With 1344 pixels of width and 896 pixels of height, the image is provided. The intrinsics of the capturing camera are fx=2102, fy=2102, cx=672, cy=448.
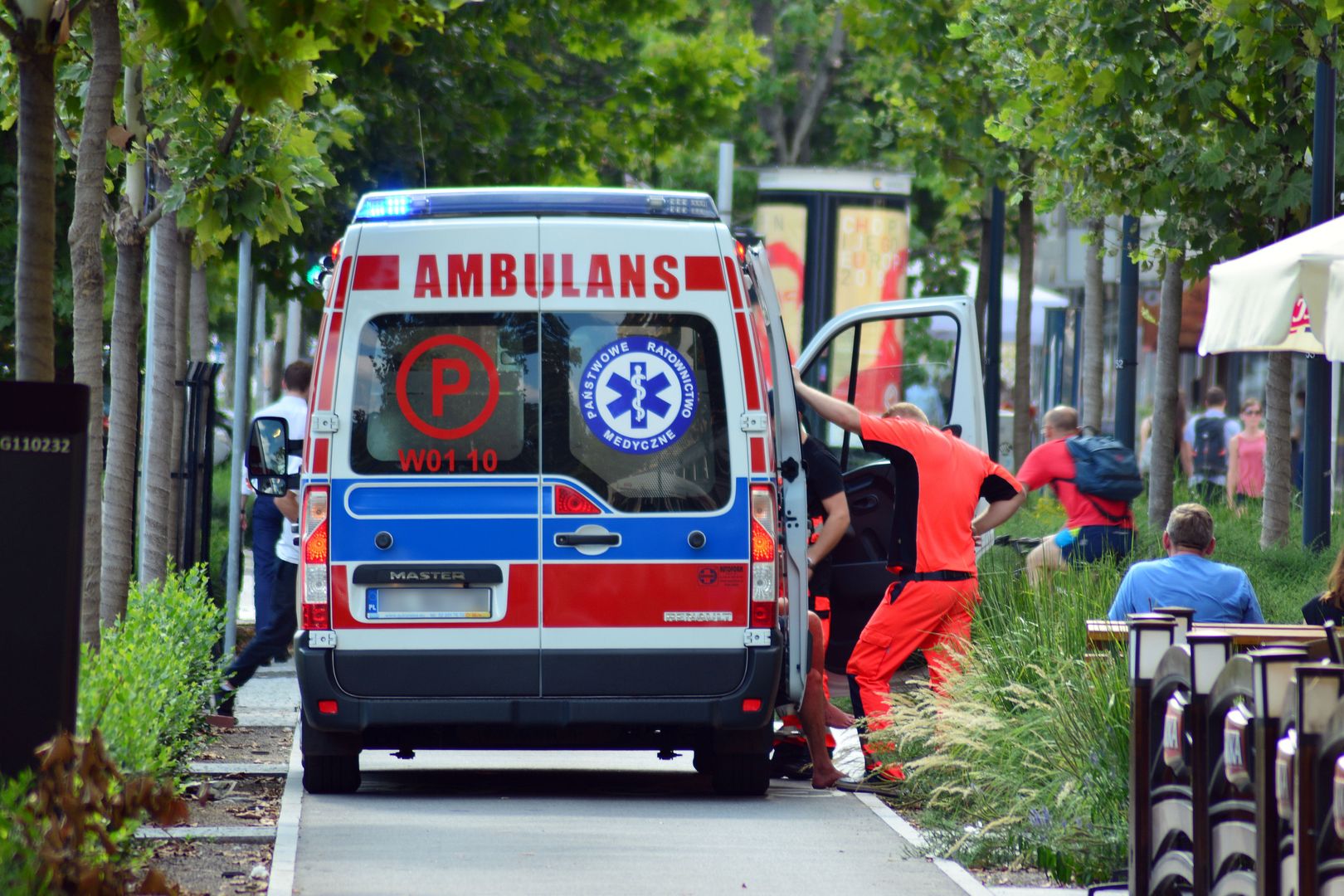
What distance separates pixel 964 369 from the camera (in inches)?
450

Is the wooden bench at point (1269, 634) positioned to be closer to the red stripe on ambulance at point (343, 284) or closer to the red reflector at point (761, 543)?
the red reflector at point (761, 543)

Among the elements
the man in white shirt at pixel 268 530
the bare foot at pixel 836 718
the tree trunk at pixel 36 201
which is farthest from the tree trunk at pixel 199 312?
the tree trunk at pixel 36 201

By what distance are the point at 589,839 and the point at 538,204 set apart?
8.31 ft

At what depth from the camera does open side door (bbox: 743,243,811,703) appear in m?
8.76

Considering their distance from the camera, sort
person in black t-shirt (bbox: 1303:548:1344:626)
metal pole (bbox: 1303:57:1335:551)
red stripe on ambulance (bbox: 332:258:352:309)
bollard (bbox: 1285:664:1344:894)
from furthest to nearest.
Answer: metal pole (bbox: 1303:57:1335:551)
red stripe on ambulance (bbox: 332:258:352:309)
person in black t-shirt (bbox: 1303:548:1344:626)
bollard (bbox: 1285:664:1344:894)

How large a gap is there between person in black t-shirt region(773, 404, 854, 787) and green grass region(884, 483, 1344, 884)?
338 mm

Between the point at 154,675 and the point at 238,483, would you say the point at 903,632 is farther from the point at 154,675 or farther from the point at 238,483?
the point at 238,483

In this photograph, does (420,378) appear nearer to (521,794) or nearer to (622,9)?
(521,794)

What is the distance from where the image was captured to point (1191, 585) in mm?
8531

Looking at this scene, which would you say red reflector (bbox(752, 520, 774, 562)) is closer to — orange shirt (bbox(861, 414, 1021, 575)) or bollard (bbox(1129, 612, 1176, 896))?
orange shirt (bbox(861, 414, 1021, 575))

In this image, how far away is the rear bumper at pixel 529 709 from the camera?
323 inches

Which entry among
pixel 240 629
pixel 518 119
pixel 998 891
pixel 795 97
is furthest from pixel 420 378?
pixel 795 97

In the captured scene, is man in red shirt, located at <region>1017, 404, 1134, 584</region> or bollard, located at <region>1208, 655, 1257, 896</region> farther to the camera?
man in red shirt, located at <region>1017, 404, 1134, 584</region>

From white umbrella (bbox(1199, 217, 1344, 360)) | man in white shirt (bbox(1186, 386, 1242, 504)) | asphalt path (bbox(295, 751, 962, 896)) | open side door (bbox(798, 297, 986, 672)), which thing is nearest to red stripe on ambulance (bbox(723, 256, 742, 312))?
open side door (bbox(798, 297, 986, 672))
